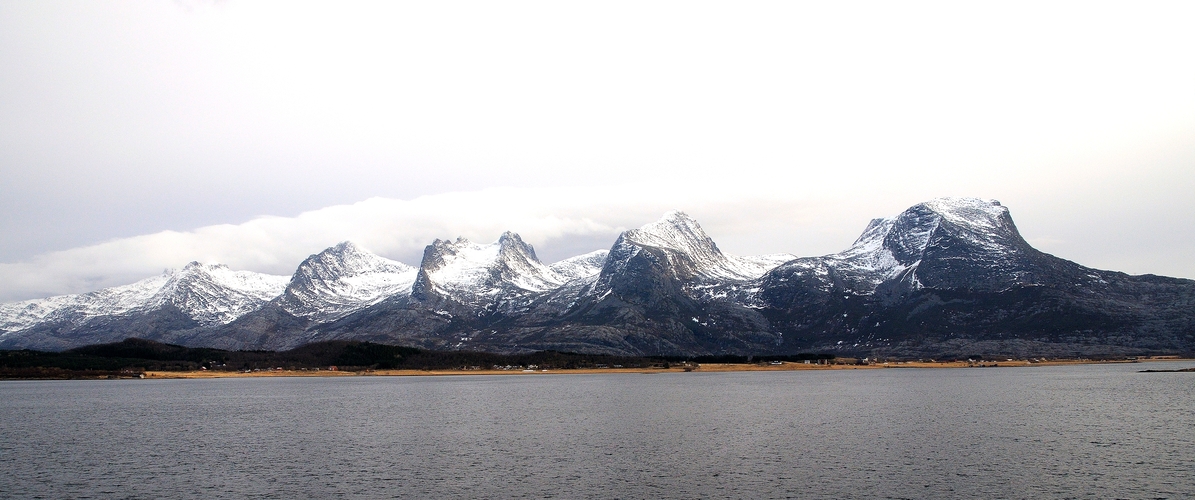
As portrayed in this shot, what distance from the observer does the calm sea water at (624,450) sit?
226 ft

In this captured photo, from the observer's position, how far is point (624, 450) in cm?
9344

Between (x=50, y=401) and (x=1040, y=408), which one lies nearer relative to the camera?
(x=1040, y=408)

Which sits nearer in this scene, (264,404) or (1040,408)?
(1040,408)

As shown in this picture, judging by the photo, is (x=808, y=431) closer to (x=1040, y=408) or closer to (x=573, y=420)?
(x=573, y=420)

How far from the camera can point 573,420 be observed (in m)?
130

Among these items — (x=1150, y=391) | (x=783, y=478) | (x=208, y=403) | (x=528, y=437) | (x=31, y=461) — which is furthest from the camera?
(x=208, y=403)

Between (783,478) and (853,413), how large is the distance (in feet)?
217

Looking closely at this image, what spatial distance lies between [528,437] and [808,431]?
35718 mm

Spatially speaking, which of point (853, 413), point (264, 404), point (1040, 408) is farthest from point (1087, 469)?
point (264, 404)

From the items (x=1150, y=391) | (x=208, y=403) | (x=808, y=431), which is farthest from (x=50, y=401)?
(x=1150, y=391)

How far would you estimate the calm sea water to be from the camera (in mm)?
Answer: 68875

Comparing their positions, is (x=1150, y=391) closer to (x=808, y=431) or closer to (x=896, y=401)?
(x=896, y=401)

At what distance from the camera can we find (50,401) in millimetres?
192500

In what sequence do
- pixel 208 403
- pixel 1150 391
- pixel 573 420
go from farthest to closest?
pixel 208 403
pixel 1150 391
pixel 573 420
